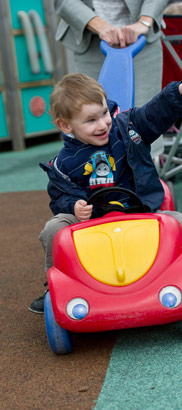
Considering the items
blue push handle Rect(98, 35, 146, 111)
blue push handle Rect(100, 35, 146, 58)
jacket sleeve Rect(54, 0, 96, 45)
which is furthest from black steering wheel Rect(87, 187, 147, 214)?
jacket sleeve Rect(54, 0, 96, 45)

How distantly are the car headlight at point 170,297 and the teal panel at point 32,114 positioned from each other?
482cm

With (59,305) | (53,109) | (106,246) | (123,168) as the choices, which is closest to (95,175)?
(123,168)

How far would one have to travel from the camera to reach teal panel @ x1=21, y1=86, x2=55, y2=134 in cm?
619

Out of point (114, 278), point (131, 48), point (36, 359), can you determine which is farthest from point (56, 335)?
point (131, 48)

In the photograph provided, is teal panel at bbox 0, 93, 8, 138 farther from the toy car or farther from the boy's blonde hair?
the toy car

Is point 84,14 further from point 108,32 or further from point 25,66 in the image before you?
point 25,66

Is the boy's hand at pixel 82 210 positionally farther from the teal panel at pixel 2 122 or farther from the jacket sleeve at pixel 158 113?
the teal panel at pixel 2 122

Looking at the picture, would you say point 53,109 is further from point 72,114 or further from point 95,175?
point 95,175

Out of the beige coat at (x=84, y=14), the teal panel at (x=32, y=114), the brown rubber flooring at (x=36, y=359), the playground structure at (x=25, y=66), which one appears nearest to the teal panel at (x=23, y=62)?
the playground structure at (x=25, y=66)

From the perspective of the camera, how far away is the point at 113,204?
186cm

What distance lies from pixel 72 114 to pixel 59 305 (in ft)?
2.11

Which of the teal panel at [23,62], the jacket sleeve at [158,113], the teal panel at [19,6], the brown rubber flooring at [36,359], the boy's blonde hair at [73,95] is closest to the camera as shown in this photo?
the brown rubber flooring at [36,359]

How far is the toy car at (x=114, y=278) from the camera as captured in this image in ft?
5.06

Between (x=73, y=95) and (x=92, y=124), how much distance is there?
11 centimetres
